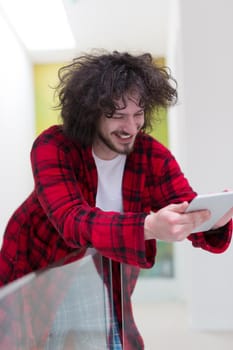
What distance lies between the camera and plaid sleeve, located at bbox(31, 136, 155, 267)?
2.72ft

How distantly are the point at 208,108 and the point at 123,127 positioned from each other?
1572mm

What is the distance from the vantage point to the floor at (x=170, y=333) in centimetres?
135

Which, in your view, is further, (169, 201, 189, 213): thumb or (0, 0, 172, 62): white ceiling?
(0, 0, 172, 62): white ceiling

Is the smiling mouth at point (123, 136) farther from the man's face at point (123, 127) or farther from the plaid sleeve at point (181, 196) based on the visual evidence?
the plaid sleeve at point (181, 196)

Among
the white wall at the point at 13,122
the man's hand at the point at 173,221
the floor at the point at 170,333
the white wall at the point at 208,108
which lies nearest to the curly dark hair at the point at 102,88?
the man's hand at the point at 173,221

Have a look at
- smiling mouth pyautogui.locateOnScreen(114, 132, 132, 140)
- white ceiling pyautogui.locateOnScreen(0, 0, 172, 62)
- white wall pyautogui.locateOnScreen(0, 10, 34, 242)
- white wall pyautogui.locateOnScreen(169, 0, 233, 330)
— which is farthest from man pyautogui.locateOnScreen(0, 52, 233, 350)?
white ceiling pyautogui.locateOnScreen(0, 0, 172, 62)

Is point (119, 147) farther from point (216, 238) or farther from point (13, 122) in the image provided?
point (13, 122)

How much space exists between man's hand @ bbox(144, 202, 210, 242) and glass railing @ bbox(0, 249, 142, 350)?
17 cm

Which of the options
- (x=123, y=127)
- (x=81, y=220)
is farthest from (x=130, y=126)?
(x=81, y=220)

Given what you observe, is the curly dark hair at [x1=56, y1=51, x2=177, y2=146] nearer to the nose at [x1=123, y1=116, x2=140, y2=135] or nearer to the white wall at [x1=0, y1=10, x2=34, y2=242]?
the nose at [x1=123, y1=116, x2=140, y2=135]

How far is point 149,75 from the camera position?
3.46ft

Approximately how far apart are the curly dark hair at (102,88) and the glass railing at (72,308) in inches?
11.4

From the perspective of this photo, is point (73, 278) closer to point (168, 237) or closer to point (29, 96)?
point (168, 237)

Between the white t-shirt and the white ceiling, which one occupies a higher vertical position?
the white ceiling
